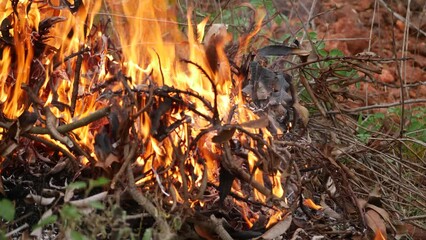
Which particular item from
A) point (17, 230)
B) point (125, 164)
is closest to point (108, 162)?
point (125, 164)

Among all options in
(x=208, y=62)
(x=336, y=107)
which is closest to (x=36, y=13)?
(x=208, y=62)

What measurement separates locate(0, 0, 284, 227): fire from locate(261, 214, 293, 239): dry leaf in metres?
0.13

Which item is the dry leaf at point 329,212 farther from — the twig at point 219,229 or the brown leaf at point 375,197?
the twig at point 219,229

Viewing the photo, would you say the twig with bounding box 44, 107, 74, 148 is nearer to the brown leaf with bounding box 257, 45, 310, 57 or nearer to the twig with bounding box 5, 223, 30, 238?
the twig with bounding box 5, 223, 30, 238

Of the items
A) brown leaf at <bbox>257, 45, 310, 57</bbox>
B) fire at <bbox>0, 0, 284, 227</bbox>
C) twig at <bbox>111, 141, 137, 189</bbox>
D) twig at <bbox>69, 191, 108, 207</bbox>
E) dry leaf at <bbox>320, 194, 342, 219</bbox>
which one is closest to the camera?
twig at <bbox>69, 191, 108, 207</bbox>

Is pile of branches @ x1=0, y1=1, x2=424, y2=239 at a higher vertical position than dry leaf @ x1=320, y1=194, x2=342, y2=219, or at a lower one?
higher

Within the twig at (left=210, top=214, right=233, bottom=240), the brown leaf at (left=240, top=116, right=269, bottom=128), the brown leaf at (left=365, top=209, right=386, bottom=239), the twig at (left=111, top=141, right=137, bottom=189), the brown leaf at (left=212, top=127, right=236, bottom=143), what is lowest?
the brown leaf at (left=365, top=209, right=386, bottom=239)

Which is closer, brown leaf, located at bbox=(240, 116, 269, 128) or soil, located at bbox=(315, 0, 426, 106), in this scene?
brown leaf, located at bbox=(240, 116, 269, 128)

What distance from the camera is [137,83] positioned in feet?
7.69

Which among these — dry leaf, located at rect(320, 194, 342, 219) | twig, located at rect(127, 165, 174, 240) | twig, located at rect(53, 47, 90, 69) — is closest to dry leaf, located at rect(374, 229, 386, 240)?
dry leaf, located at rect(320, 194, 342, 219)

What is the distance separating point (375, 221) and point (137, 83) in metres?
0.80

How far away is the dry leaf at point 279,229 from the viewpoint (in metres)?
2.11

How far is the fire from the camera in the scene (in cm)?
216

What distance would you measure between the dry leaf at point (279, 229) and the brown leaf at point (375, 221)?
0.26 metres
